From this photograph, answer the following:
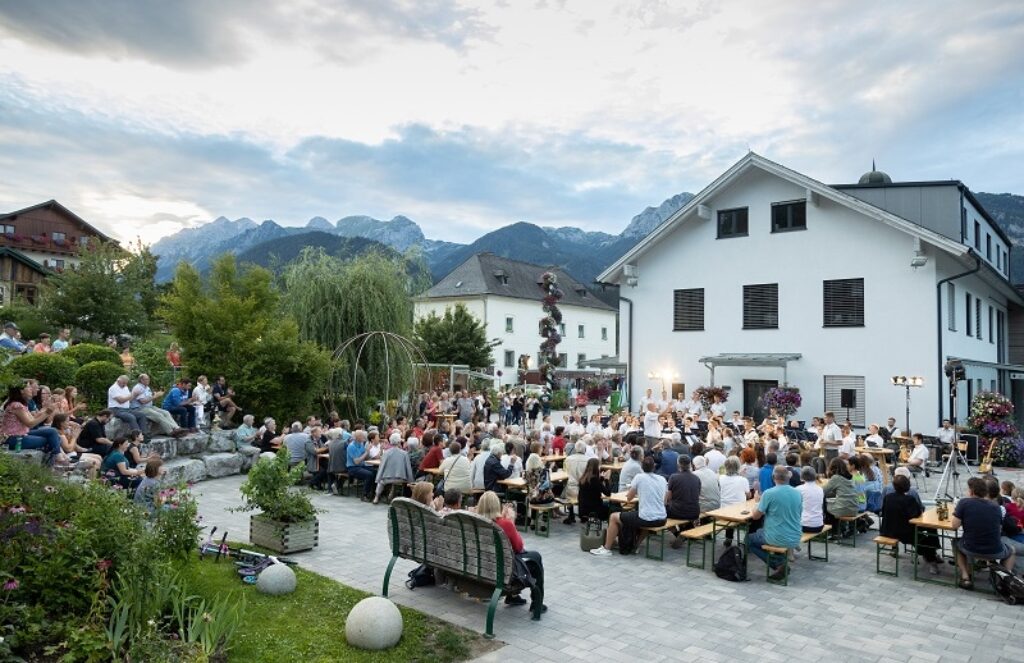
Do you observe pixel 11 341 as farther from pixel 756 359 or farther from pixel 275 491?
pixel 756 359

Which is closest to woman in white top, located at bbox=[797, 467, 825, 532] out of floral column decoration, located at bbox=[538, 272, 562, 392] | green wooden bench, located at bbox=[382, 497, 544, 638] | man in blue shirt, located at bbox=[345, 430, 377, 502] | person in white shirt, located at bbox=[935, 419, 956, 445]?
green wooden bench, located at bbox=[382, 497, 544, 638]

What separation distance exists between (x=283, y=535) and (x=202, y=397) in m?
8.75

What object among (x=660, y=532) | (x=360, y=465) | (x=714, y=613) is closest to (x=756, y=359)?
(x=660, y=532)

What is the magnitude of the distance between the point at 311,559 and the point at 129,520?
3365 mm

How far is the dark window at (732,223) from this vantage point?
23797 mm

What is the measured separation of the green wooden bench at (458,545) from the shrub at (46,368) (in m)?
10.7

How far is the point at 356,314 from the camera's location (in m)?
24.2

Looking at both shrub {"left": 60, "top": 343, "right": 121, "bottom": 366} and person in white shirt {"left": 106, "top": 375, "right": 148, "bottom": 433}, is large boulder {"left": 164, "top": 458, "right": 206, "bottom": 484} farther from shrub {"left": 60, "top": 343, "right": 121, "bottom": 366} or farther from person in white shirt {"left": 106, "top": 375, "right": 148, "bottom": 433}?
shrub {"left": 60, "top": 343, "right": 121, "bottom": 366}

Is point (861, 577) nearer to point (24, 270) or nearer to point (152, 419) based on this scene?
point (152, 419)

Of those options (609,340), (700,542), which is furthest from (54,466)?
(609,340)

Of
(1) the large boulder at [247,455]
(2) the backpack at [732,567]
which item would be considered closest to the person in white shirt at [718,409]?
(2) the backpack at [732,567]

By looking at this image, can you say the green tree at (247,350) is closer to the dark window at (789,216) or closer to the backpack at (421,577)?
the backpack at (421,577)

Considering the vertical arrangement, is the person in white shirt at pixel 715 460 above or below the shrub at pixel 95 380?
below

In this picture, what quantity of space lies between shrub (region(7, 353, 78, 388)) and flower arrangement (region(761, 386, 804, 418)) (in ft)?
61.8
